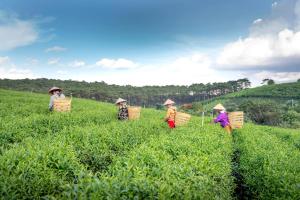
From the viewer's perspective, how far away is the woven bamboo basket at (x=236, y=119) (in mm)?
15677

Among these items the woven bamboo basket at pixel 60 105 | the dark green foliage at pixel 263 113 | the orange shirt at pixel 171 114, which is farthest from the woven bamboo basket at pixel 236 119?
the dark green foliage at pixel 263 113

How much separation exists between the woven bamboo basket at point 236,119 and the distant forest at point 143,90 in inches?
2418

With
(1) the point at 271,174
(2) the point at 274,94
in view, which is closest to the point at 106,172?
(1) the point at 271,174

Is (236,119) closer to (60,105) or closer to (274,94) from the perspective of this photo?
(60,105)

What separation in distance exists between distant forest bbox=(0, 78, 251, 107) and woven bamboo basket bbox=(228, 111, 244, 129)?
61.4 meters

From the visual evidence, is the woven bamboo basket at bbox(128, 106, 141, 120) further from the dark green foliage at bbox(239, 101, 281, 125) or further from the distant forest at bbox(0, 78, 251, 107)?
the distant forest at bbox(0, 78, 251, 107)

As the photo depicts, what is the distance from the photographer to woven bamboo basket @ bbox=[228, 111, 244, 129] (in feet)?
51.4

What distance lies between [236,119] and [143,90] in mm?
85183

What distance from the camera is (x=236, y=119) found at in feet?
51.9

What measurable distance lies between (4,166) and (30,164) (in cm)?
37

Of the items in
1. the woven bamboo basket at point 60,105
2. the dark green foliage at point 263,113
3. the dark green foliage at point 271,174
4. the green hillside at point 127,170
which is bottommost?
the dark green foliage at point 263,113

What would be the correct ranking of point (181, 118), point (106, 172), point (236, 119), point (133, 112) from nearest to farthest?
point (106, 172)
point (181, 118)
point (133, 112)
point (236, 119)

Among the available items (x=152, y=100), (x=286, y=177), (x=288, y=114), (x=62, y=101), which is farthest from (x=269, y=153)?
(x=152, y=100)

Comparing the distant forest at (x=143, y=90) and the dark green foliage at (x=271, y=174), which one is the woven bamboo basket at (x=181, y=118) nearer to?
the dark green foliage at (x=271, y=174)
